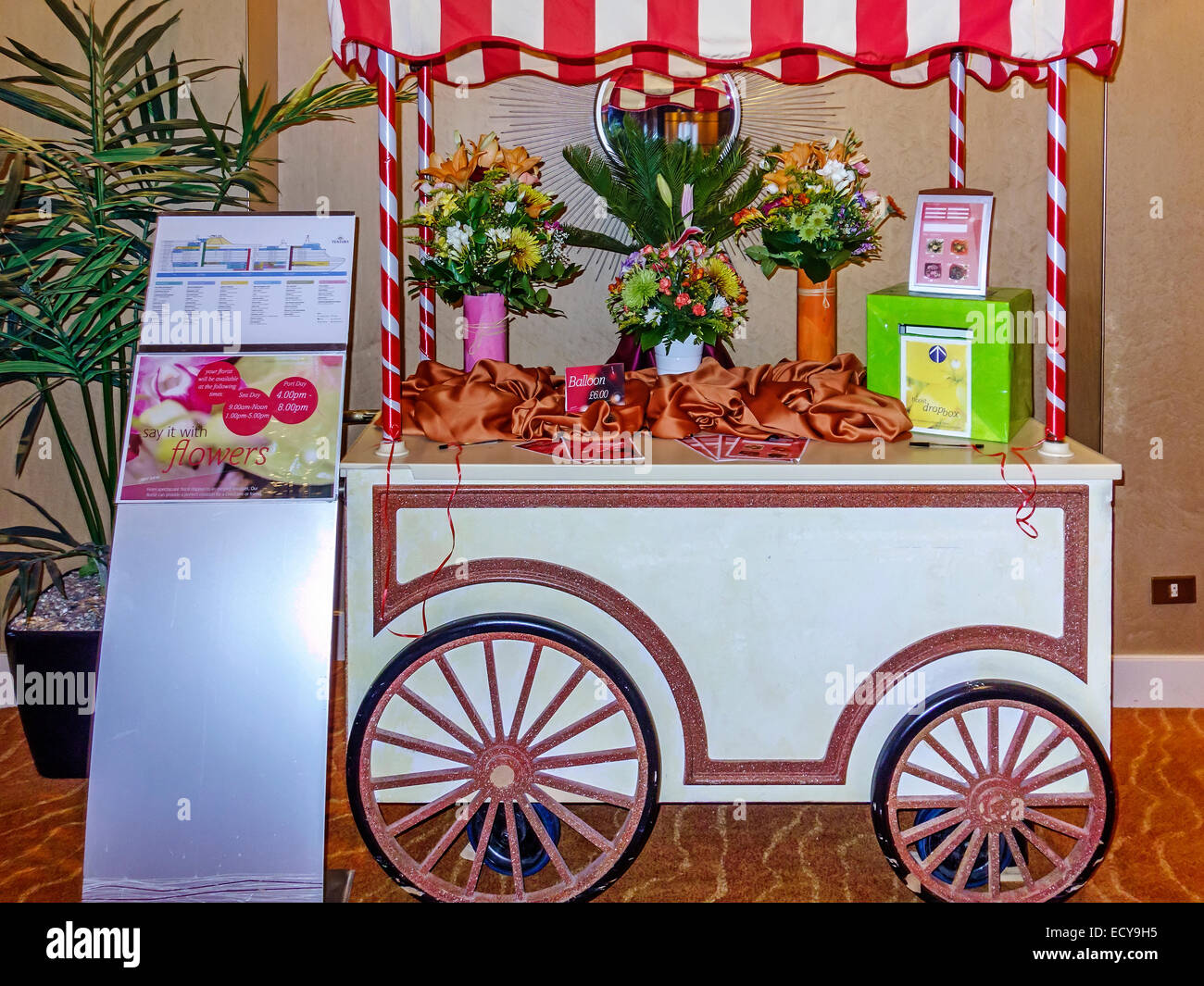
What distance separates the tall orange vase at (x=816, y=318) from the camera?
304 cm

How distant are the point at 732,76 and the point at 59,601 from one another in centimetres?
241

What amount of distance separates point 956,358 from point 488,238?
1127 millimetres

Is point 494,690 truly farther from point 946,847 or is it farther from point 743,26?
point 743,26

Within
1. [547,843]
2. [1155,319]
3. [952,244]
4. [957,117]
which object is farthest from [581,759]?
[1155,319]

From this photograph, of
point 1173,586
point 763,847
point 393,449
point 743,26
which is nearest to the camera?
point 743,26

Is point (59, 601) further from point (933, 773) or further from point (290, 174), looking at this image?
point (933, 773)

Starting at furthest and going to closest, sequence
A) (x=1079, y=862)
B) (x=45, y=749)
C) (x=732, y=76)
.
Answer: (x=732, y=76) < (x=45, y=749) < (x=1079, y=862)

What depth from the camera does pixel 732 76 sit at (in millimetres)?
3518

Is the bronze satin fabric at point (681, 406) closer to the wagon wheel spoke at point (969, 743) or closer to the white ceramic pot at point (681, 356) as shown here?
the white ceramic pot at point (681, 356)

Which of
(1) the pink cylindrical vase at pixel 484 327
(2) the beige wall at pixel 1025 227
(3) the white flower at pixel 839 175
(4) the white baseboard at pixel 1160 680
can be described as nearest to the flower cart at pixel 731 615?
(3) the white flower at pixel 839 175

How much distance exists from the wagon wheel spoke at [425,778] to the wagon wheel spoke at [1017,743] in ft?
3.50

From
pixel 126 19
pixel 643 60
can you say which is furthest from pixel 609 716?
pixel 126 19

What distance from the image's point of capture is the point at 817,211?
2.93 meters

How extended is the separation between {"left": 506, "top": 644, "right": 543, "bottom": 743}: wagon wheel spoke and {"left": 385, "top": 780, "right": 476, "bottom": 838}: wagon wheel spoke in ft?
0.45
